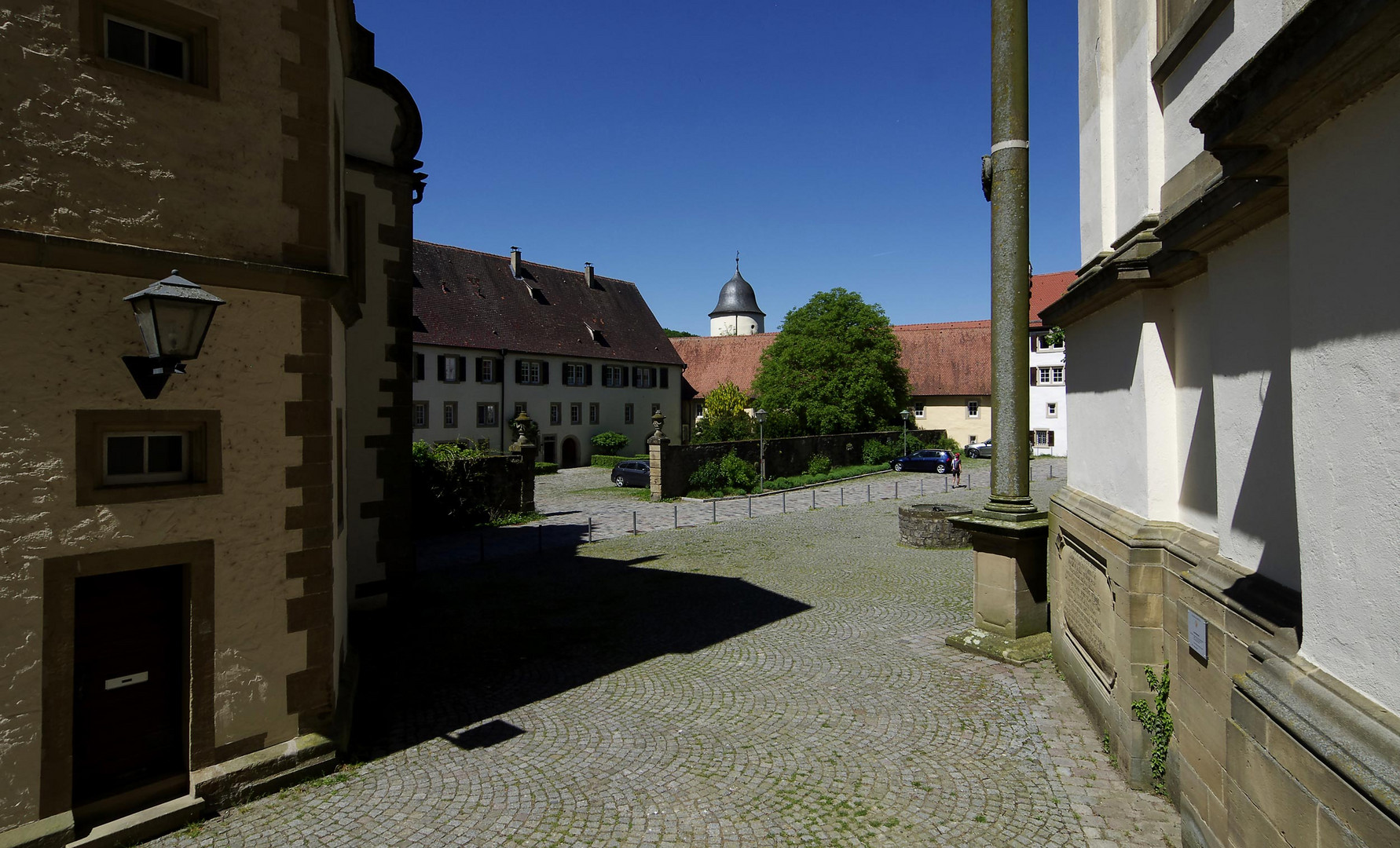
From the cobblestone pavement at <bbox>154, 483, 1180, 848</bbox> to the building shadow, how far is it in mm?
47

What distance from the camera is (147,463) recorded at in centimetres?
530

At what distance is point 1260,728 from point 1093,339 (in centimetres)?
480

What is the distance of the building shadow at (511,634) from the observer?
736cm

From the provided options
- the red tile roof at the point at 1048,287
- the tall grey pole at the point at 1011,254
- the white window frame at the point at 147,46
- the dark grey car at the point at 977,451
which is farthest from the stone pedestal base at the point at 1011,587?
the red tile roof at the point at 1048,287

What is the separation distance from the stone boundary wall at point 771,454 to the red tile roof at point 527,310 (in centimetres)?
1375

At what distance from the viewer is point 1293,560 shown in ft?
12.4

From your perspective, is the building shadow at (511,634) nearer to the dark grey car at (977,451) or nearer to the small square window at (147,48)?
the small square window at (147,48)

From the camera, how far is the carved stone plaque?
627 centimetres

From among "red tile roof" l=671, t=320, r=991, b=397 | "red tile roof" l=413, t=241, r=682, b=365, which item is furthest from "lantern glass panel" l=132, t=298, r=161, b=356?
"red tile roof" l=671, t=320, r=991, b=397

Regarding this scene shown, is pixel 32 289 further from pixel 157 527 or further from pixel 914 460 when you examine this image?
pixel 914 460

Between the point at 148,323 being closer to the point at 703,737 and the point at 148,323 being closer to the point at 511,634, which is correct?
the point at 703,737

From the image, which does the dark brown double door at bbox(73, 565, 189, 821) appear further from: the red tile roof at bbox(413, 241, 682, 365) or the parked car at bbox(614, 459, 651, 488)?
the red tile roof at bbox(413, 241, 682, 365)

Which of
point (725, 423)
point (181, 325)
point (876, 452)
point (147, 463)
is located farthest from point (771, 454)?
point (181, 325)

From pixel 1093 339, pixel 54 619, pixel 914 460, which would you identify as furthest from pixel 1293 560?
pixel 914 460
